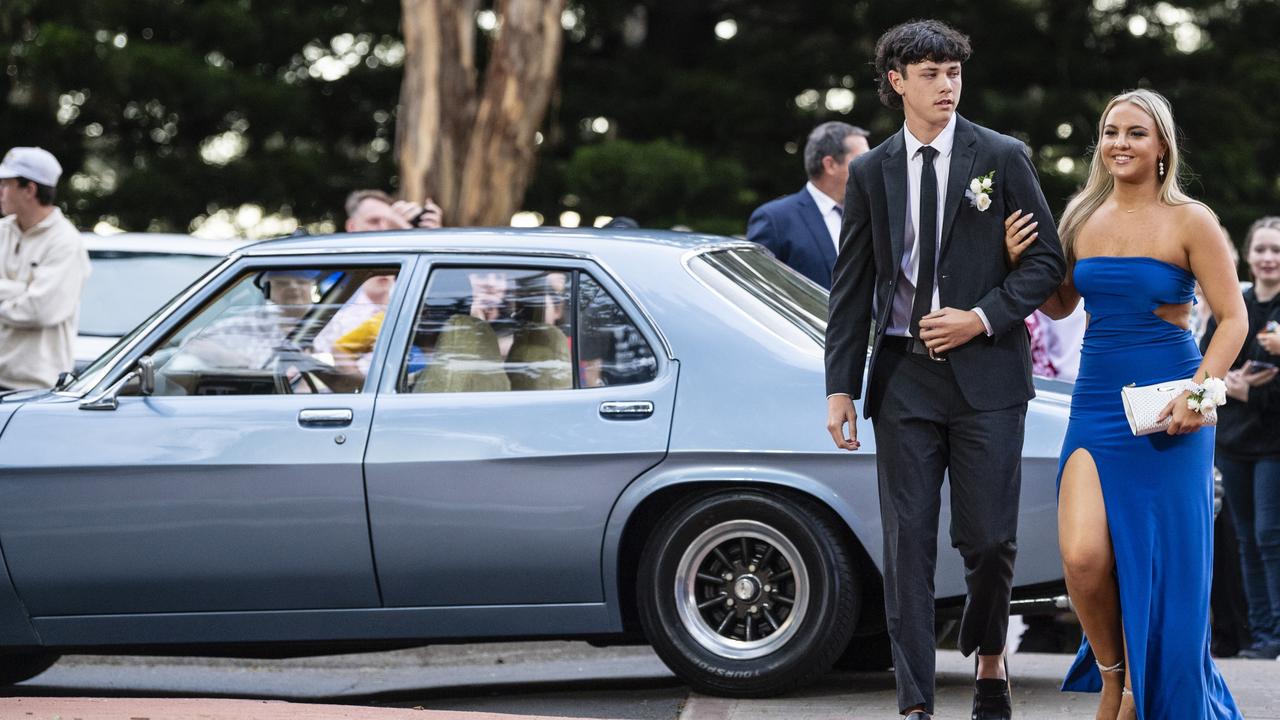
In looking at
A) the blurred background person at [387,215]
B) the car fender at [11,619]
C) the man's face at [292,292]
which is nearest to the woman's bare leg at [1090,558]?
the man's face at [292,292]

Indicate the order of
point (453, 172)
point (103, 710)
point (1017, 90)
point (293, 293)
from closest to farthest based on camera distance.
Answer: point (103, 710), point (293, 293), point (453, 172), point (1017, 90)

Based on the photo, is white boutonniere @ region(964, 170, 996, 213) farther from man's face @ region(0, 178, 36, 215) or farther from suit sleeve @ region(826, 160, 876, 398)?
man's face @ region(0, 178, 36, 215)

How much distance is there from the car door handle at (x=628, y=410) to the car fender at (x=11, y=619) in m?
2.09

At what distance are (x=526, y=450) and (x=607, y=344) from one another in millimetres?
462

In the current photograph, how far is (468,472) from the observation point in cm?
619

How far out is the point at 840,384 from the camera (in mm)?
5324

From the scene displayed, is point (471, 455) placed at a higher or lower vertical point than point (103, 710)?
higher

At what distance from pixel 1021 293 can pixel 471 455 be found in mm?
1976

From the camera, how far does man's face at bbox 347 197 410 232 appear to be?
9195mm

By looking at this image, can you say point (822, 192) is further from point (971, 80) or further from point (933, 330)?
point (971, 80)

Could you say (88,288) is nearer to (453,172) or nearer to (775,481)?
(453,172)

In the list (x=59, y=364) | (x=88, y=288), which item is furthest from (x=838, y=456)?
(x=88, y=288)

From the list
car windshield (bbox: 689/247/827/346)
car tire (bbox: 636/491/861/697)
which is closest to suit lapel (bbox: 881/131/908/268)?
car windshield (bbox: 689/247/827/346)

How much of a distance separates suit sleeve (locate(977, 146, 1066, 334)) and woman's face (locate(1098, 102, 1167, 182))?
0.23 m
